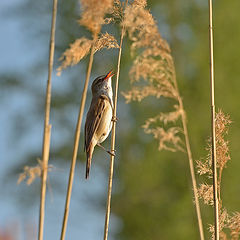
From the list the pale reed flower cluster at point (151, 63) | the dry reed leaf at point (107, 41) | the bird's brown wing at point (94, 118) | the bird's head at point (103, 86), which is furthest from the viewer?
the bird's head at point (103, 86)

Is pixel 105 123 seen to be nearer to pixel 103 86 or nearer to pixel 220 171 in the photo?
pixel 103 86

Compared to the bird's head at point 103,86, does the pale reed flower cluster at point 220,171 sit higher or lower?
lower

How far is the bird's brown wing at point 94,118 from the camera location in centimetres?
358

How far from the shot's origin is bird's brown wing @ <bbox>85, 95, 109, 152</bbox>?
358cm

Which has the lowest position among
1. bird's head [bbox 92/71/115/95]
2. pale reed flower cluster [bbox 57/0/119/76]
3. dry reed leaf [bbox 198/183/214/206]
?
dry reed leaf [bbox 198/183/214/206]

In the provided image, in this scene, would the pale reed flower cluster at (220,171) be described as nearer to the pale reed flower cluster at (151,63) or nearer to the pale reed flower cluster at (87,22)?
the pale reed flower cluster at (151,63)

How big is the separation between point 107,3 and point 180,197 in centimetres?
1069

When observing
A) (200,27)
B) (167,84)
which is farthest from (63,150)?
(167,84)

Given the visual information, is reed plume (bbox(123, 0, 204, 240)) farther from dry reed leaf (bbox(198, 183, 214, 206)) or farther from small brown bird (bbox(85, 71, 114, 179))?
small brown bird (bbox(85, 71, 114, 179))

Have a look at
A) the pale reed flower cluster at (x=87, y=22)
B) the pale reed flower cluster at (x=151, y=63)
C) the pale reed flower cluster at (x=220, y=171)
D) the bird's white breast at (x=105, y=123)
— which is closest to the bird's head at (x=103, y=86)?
the bird's white breast at (x=105, y=123)

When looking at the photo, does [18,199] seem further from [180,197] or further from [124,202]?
[180,197]

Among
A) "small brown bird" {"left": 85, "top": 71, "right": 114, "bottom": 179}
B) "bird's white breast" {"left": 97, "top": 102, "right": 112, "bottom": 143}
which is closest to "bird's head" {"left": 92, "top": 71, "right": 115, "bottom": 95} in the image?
"small brown bird" {"left": 85, "top": 71, "right": 114, "bottom": 179}

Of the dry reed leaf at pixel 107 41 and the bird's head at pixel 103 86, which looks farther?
the bird's head at pixel 103 86

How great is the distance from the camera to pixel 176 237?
11.8 metres
